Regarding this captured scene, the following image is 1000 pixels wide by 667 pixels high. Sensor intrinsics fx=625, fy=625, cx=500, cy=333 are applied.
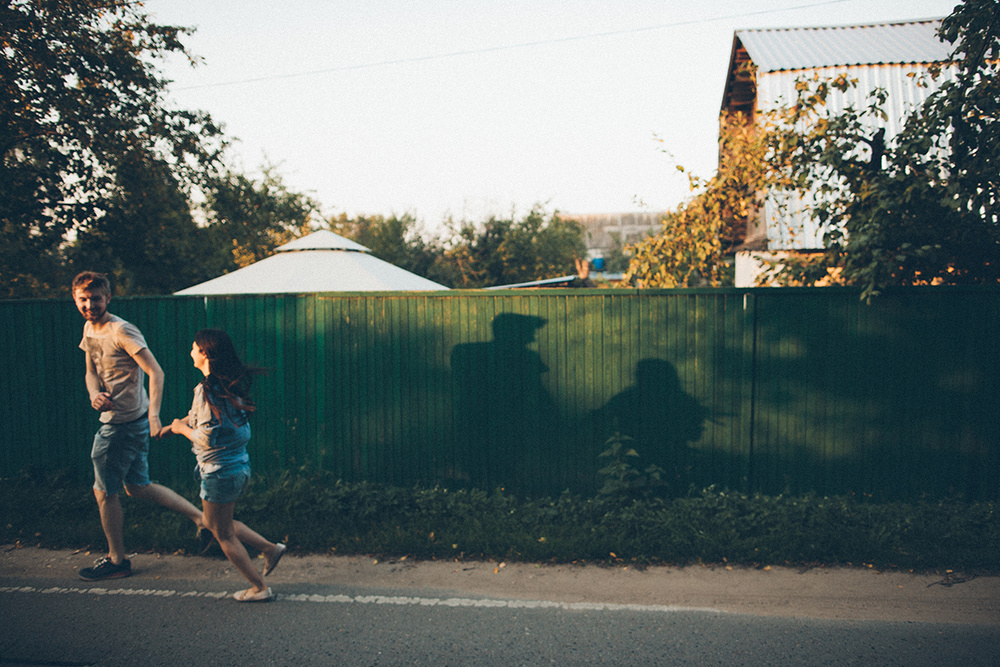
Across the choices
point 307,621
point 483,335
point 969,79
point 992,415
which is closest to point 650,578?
point 307,621

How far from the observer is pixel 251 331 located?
6.51 metres

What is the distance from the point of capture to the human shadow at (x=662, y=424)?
5.95 metres

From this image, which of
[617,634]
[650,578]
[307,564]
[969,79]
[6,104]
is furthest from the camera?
[6,104]

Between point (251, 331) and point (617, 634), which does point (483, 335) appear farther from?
Result: point (617, 634)

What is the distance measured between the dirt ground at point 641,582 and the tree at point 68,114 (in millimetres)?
6802

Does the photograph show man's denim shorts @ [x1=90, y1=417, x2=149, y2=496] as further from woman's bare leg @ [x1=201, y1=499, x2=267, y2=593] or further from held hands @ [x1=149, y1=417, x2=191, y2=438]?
woman's bare leg @ [x1=201, y1=499, x2=267, y2=593]

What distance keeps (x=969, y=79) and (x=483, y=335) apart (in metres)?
5.01

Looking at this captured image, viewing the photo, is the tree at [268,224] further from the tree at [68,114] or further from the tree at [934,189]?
the tree at [934,189]

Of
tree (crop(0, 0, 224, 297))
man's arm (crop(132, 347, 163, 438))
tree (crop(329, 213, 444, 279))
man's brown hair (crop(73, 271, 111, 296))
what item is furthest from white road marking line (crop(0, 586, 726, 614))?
tree (crop(329, 213, 444, 279))

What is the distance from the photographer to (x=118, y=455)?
14.4 feet

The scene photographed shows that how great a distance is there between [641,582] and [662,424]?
1.95 m

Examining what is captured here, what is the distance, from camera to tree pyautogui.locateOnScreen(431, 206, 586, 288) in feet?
84.8

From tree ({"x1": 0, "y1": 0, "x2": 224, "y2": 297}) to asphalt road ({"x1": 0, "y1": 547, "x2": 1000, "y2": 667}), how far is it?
6.97 meters

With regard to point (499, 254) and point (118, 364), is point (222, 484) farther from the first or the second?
point (499, 254)
